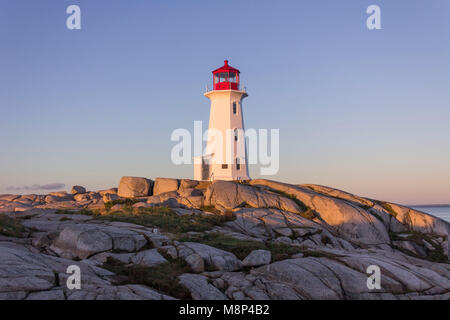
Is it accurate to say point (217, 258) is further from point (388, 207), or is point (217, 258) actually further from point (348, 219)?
point (388, 207)

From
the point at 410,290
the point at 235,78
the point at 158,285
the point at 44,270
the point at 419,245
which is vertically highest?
the point at 235,78

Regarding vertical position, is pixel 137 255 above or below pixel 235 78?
below

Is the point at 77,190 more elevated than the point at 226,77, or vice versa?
the point at 226,77

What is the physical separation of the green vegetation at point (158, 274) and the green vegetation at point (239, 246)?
8.71ft

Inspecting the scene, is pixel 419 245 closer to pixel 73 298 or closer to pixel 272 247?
pixel 272 247

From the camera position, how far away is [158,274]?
1151 cm

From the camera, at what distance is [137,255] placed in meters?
13.8

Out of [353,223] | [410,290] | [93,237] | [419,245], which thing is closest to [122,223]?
[93,237]

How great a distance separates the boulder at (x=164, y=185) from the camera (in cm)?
3612

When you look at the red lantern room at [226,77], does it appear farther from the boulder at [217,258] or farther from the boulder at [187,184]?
the boulder at [217,258]

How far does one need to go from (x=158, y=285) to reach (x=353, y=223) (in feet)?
63.7

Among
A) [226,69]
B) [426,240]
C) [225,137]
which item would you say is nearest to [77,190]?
[225,137]

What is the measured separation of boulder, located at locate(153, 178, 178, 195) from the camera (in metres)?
36.1

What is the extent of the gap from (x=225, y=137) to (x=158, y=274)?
100 ft
